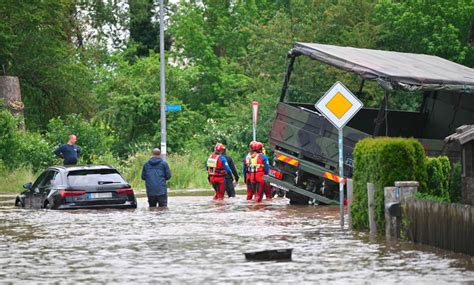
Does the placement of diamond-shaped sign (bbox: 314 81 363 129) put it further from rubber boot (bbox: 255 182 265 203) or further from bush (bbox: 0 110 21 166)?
bush (bbox: 0 110 21 166)

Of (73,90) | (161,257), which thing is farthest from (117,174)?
(73,90)

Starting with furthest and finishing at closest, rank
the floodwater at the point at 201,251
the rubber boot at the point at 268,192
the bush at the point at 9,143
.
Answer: the bush at the point at 9,143
the rubber boot at the point at 268,192
the floodwater at the point at 201,251

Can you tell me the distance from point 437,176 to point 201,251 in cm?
466

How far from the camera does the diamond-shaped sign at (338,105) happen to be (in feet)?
72.6

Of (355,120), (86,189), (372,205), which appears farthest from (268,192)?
(372,205)

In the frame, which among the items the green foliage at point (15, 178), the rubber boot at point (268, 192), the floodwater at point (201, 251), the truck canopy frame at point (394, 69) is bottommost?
the floodwater at point (201, 251)

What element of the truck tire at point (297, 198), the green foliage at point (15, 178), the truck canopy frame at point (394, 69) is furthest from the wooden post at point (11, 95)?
the truck canopy frame at point (394, 69)

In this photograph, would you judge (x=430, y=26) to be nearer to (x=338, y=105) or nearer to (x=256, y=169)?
(x=256, y=169)

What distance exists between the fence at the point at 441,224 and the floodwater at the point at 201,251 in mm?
211

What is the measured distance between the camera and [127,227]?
2309cm

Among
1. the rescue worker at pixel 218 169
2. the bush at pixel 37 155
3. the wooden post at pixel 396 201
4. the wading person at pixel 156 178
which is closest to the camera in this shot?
the wooden post at pixel 396 201

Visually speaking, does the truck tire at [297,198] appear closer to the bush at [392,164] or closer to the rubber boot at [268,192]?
the rubber boot at [268,192]

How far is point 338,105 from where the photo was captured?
22.2 metres

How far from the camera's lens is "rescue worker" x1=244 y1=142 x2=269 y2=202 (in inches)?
1277
